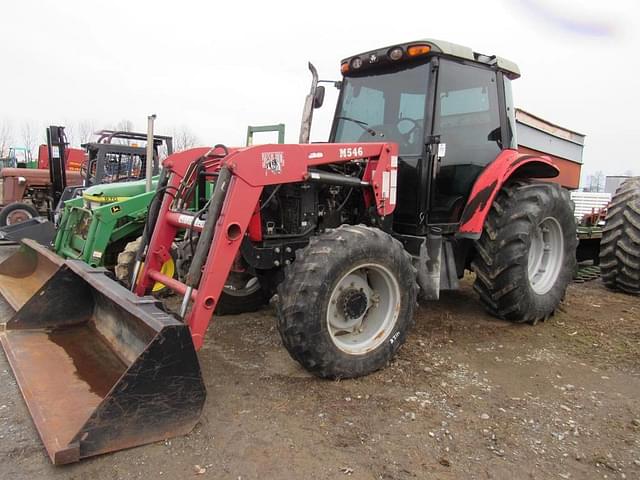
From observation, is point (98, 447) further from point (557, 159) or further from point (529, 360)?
point (557, 159)

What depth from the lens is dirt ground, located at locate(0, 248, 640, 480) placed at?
242cm

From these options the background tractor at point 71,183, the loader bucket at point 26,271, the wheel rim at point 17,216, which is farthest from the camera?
the wheel rim at point 17,216

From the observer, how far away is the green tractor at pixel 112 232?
209 inches

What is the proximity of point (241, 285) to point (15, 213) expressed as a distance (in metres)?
8.87

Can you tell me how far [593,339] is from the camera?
4449 mm

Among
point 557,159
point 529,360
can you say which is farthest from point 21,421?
point 557,159

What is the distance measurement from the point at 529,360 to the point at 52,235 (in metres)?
6.73

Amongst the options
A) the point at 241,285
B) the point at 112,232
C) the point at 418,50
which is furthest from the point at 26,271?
the point at 418,50

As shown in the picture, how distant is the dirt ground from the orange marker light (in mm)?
2417

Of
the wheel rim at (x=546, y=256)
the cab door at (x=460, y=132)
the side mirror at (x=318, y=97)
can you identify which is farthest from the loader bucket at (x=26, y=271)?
the wheel rim at (x=546, y=256)

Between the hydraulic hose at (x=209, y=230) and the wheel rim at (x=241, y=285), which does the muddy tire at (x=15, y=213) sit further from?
the hydraulic hose at (x=209, y=230)

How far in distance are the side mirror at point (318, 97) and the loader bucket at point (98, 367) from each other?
7.28ft

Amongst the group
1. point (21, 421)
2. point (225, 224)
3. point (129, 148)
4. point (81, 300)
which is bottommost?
point (21, 421)

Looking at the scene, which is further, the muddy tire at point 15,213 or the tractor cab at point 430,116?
the muddy tire at point 15,213
